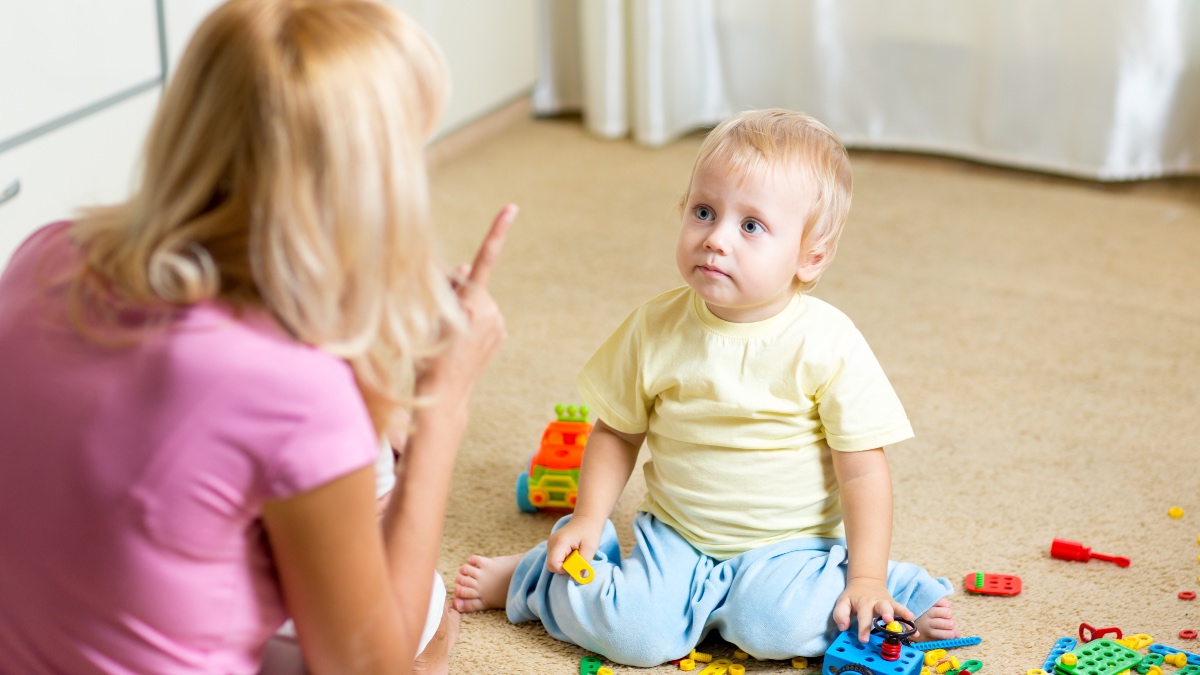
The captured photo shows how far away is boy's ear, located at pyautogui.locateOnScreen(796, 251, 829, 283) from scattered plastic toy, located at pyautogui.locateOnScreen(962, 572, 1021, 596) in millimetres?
341

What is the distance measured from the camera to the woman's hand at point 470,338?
2.60ft

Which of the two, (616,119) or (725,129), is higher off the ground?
(725,129)

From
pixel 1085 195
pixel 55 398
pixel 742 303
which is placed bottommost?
pixel 1085 195

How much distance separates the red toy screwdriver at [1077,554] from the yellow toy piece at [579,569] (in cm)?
48

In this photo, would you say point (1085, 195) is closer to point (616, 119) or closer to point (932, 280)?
point (932, 280)

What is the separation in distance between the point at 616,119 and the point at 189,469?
213 cm

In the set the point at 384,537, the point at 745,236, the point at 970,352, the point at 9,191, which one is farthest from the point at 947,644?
the point at 9,191

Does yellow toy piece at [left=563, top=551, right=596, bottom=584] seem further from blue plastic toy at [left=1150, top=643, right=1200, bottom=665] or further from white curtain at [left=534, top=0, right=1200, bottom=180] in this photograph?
white curtain at [left=534, top=0, right=1200, bottom=180]

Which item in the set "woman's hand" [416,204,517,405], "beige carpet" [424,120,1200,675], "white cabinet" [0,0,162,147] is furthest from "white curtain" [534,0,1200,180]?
"woman's hand" [416,204,517,405]

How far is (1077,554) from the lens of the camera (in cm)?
→ 122

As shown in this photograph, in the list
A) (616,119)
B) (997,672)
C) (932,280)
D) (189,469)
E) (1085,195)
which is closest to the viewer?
(189,469)

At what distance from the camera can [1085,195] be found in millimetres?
2334

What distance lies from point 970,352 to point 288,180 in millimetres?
1242

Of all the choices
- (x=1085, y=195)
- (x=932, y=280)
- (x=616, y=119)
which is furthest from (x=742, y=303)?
(x=616, y=119)
